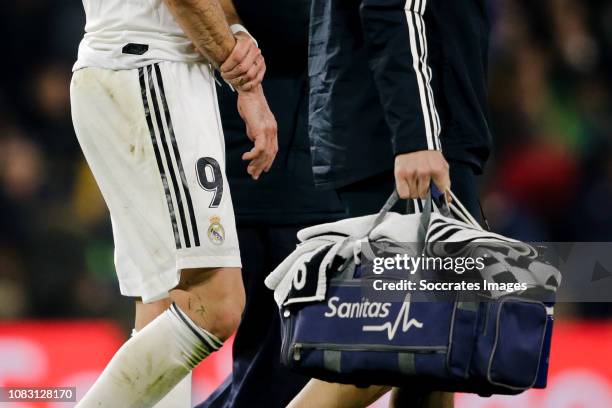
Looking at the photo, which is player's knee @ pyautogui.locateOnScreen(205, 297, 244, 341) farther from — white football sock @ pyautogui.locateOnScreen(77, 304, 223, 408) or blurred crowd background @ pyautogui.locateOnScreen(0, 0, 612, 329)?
blurred crowd background @ pyautogui.locateOnScreen(0, 0, 612, 329)

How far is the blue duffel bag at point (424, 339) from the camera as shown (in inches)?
102

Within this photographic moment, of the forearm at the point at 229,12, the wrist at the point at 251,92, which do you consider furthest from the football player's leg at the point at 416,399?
the forearm at the point at 229,12

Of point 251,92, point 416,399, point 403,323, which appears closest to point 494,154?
point 251,92

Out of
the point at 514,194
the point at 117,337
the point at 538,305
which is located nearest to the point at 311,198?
the point at 538,305

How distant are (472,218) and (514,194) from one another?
3.91 meters

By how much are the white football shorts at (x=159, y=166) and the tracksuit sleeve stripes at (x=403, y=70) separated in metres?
0.46

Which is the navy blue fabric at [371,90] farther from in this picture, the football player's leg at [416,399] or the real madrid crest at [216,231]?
the football player's leg at [416,399]

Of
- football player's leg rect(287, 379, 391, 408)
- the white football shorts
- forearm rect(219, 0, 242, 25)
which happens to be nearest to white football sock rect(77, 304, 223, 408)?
the white football shorts

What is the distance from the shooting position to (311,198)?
3836mm

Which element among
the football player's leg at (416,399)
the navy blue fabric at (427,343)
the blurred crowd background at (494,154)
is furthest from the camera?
the blurred crowd background at (494,154)

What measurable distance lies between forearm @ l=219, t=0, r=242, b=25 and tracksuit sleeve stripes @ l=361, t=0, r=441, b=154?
0.56m

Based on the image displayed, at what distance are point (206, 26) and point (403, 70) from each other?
1.70 feet

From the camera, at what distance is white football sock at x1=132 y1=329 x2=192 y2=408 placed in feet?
10.5

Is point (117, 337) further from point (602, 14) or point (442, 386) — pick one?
point (602, 14)
